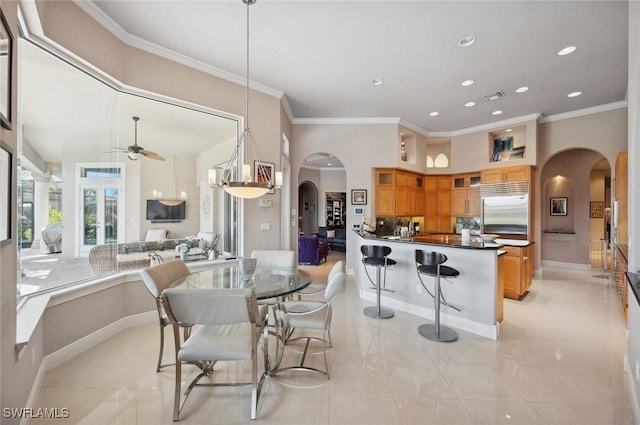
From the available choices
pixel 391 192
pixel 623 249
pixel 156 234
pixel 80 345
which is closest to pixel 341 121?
pixel 391 192

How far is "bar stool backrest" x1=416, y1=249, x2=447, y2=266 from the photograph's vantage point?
3.00 m

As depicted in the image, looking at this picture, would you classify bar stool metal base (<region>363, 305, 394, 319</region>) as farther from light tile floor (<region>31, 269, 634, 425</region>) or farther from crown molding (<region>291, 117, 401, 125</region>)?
crown molding (<region>291, 117, 401, 125</region>)

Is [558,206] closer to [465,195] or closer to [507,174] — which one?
[507,174]

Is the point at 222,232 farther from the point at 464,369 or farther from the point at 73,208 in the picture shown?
the point at 464,369

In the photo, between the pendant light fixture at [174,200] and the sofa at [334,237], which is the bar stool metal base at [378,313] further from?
the sofa at [334,237]

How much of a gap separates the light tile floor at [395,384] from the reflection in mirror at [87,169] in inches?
38.8

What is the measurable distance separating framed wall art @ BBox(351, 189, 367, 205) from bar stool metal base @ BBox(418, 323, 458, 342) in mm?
3074

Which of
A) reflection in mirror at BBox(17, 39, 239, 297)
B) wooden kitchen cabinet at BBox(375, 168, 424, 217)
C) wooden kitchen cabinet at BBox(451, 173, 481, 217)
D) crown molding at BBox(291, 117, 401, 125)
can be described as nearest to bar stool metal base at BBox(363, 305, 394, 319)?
reflection in mirror at BBox(17, 39, 239, 297)

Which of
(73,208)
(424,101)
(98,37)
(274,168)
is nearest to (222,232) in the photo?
(274,168)

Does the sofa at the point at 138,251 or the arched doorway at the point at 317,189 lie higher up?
the arched doorway at the point at 317,189

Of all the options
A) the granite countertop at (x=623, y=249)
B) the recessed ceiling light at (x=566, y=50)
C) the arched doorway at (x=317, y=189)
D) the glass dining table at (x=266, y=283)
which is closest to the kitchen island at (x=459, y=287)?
the granite countertop at (x=623, y=249)

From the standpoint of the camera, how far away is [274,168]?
14.5ft

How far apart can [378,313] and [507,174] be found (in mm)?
4584

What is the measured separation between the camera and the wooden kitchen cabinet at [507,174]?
5660 millimetres
